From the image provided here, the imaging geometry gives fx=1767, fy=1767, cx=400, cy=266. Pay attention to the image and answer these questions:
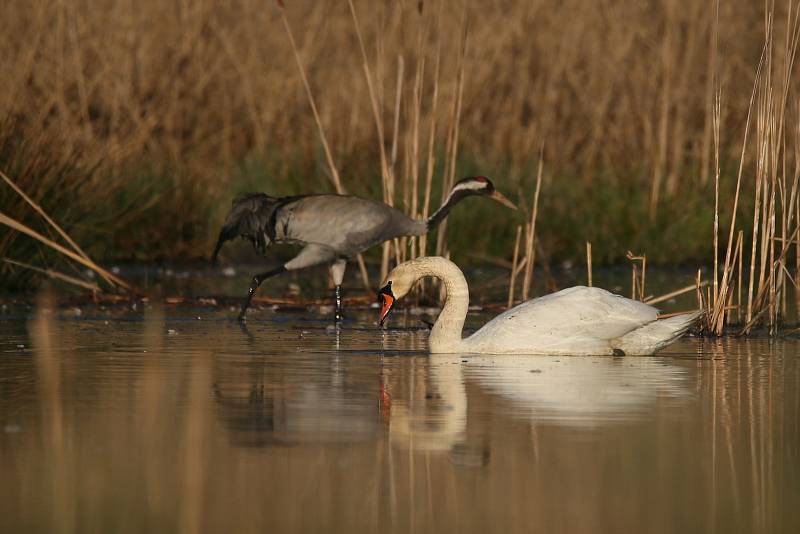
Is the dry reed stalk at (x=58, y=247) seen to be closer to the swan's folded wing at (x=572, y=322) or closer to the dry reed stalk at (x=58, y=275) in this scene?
the dry reed stalk at (x=58, y=275)

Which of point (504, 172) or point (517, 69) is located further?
point (517, 69)

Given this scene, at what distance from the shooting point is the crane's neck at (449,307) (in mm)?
10672

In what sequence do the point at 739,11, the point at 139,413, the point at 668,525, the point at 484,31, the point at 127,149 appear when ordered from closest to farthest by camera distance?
the point at 668,525, the point at 139,413, the point at 127,149, the point at 484,31, the point at 739,11

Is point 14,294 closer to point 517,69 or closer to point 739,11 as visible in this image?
point 517,69

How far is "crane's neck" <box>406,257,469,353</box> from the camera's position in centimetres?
1067

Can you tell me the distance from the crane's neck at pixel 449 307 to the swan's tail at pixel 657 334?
99 cm

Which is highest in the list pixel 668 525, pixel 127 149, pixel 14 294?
pixel 127 149

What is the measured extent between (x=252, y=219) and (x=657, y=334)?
16.4 ft

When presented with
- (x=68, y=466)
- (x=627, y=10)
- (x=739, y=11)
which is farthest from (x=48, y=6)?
(x=68, y=466)

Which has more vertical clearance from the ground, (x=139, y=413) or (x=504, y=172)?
(x=504, y=172)

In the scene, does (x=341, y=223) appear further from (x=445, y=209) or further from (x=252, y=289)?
(x=252, y=289)

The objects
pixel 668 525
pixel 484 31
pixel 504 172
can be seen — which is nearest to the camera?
pixel 668 525

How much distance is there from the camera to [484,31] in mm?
21250

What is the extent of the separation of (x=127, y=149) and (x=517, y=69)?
25.9ft
